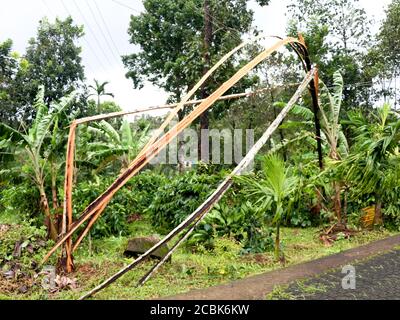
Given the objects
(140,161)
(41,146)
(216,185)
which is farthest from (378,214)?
(41,146)

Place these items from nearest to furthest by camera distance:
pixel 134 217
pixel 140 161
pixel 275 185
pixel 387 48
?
1. pixel 140 161
2. pixel 275 185
3. pixel 134 217
4. pixel 387 48

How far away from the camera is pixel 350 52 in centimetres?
1952

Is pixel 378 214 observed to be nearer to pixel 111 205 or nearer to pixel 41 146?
pixel 111 205

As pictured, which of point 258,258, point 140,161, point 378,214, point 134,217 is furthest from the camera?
point 134,217

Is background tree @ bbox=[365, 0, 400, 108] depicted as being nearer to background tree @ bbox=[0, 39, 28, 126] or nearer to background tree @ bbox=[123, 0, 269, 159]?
background tree @ bbox=[123, 0, 269, 159]

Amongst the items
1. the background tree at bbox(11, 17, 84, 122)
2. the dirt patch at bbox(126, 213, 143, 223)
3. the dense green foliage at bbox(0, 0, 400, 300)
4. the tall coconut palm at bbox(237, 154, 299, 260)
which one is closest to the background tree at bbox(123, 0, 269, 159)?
the dense green foliage at bbox(0, 0, 400, 300)

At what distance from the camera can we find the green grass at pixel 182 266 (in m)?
3.97

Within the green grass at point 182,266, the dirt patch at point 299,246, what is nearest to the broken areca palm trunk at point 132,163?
the green grass at point 182,266

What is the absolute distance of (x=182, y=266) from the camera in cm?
461

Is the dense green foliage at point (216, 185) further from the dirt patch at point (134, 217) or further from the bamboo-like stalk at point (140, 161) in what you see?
the bamboo-like stalk at point (140, 161)

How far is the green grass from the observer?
397 centimetres

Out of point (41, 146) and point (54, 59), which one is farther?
point (54, 59)
